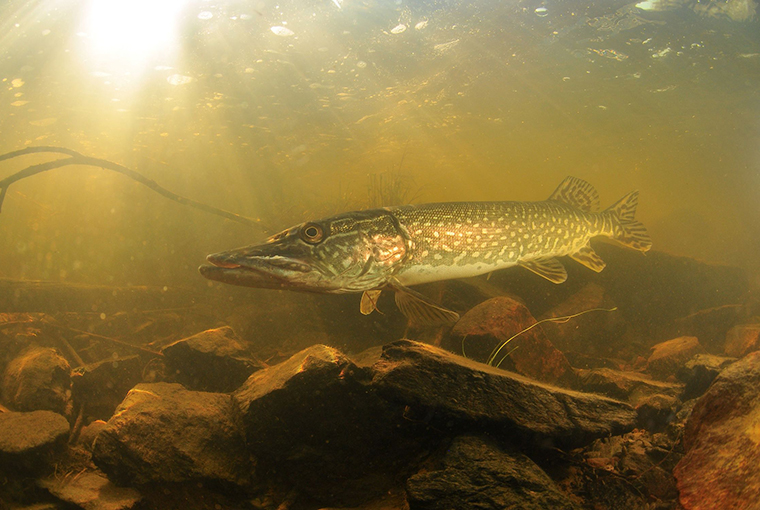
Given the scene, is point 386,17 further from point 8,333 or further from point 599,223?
point 8,333

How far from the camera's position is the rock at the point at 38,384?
362 cm

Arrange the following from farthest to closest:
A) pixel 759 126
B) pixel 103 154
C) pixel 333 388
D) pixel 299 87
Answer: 1. pixel 103 154
2. pixel 759 126
3. pixel 299 87
4. pixel 333 388

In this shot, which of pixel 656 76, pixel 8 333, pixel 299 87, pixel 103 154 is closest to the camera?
pixel 8 333

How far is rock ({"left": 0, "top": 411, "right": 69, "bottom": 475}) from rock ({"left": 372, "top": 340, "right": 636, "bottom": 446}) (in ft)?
8.69

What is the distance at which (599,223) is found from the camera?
5902mm

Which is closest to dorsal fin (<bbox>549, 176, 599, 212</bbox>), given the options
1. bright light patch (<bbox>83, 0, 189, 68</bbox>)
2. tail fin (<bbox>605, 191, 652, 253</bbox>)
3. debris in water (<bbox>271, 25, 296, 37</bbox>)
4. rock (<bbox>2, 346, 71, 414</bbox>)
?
tail fin (<bbox>605, 191, 652, 253</bbox>)

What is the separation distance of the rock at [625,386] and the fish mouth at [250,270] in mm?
3317

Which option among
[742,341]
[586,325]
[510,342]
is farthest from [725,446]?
[742,341]

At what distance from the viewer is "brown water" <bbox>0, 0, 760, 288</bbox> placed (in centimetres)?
942

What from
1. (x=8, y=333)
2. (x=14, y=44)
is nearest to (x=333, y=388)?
(x=8, y=333)

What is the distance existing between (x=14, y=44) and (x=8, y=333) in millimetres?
9503

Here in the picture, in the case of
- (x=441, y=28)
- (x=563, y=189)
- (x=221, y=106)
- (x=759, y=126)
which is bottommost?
(x=759, y=126)

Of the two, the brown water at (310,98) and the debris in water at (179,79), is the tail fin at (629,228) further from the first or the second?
the debris in water at (179,79)

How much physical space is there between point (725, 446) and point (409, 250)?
104 inches
